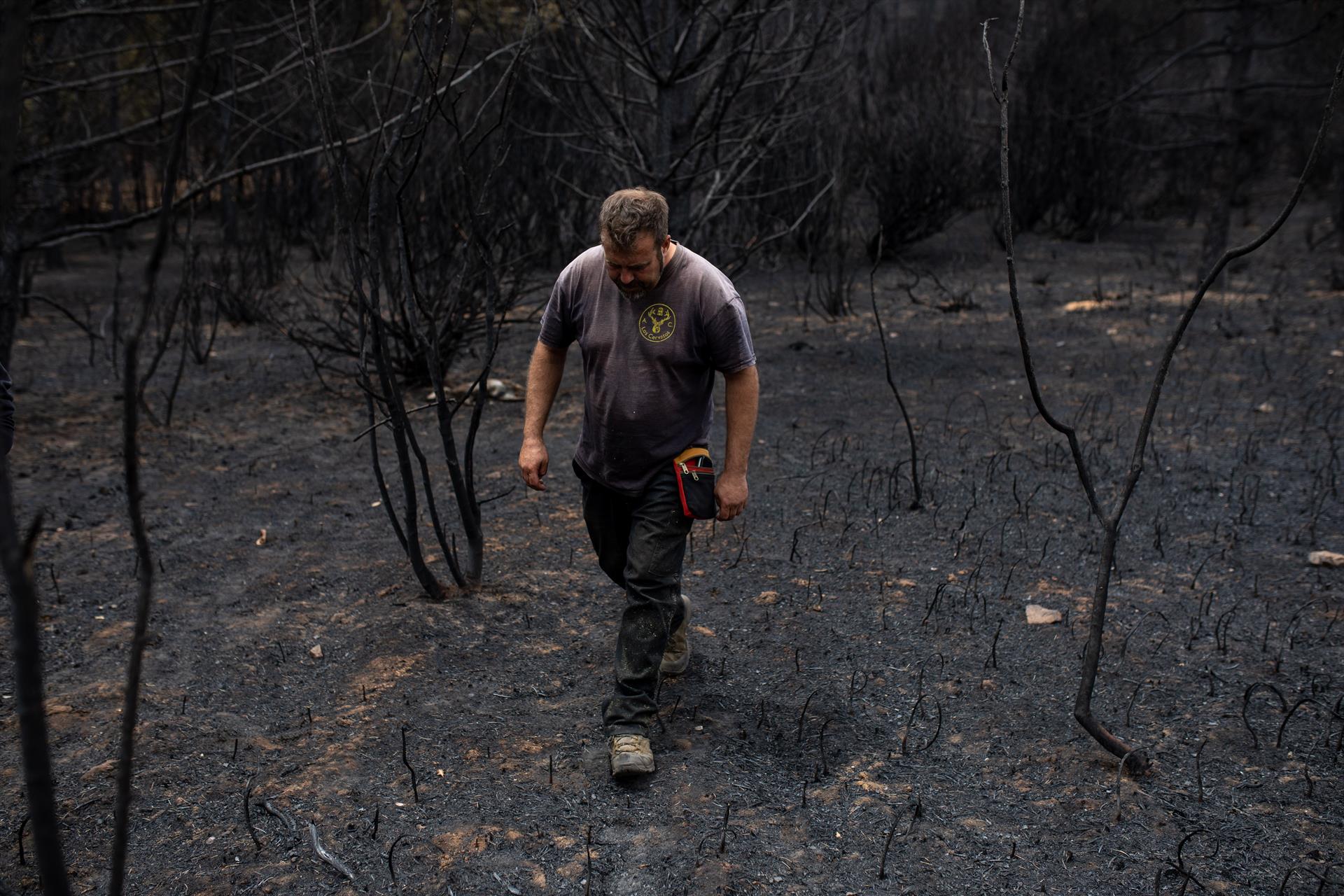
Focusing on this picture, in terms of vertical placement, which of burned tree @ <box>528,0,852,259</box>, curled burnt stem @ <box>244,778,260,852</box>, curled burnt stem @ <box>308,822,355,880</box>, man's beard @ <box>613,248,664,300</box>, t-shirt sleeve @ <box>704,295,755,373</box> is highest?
burned tree @ <box>528,0,852,259</box>

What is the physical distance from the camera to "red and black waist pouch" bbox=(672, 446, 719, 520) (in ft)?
8.98

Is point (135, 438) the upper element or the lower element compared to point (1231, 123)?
lower

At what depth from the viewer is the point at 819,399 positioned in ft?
21.9

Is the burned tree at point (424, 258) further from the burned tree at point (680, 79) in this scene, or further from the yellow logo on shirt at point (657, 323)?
the yellow logo on shirt at point (657, 323)

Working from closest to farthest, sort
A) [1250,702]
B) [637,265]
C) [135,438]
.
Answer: [135,438], [637,265], [1250,702]

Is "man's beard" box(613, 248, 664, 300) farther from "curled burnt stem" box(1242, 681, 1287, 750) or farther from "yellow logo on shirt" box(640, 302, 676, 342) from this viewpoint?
"curled burnt stem" box(1242, 681, 1287, 750)

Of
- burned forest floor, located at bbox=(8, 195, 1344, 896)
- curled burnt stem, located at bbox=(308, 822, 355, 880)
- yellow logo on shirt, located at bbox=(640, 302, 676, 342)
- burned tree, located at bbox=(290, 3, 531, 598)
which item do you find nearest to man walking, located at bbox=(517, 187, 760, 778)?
yellow logo on shirt, located at bbox=(640, 302, 676, 342)

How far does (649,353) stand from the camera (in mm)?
2672

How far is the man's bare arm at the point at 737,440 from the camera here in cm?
274

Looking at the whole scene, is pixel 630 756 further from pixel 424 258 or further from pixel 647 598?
pixel 424 258

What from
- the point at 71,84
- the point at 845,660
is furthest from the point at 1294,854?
the point at 71,84

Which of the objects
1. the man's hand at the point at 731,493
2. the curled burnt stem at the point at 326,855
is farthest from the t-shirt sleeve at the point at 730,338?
the curled burnt stem at the point at 326,855

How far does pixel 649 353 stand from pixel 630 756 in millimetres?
972

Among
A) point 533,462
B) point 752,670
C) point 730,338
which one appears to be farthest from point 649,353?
point 752,670
